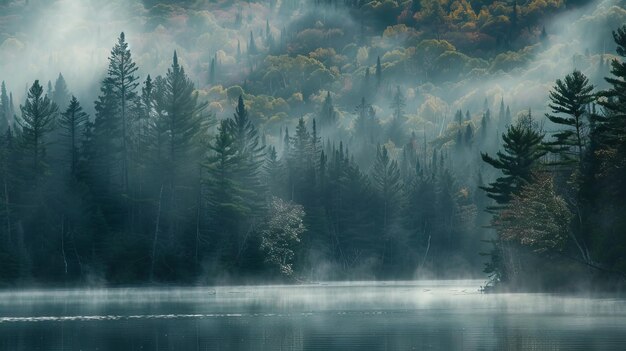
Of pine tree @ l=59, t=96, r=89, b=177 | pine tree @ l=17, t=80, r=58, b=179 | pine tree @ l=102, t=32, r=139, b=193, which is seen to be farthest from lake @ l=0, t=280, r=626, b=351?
pine tree @ l=102, t=32, r=139, b=193

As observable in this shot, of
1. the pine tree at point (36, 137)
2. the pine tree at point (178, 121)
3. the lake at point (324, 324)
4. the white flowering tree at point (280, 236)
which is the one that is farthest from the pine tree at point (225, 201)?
the lake at point (324, 324)

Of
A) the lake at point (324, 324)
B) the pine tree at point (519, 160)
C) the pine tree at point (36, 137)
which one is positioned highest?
the pine tree at point (36, 137)

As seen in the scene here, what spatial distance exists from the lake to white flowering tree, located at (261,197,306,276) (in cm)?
5407

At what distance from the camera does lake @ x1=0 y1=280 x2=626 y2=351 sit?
2026 inches

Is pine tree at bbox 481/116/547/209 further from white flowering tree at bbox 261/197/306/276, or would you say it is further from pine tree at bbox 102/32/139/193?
pine tree at bbox 102/32/139/193

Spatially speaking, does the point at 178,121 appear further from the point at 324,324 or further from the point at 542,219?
the point at 324,324

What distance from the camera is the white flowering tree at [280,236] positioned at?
15288 cm

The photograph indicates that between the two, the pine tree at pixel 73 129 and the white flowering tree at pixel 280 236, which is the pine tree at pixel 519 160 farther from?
the pine tree at pixel 73 129

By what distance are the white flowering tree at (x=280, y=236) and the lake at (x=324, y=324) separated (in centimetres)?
5407

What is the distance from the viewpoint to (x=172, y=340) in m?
55.5

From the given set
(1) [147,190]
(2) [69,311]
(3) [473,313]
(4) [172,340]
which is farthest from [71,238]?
(4) [172,340]

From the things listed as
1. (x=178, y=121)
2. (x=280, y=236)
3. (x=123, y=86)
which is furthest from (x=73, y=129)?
(x=280, y=236)

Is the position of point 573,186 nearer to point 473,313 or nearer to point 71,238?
point 473,313

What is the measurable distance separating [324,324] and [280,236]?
89.6 metres
